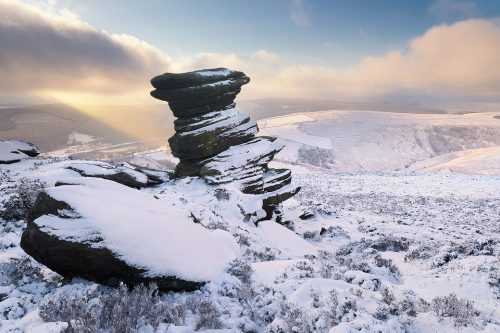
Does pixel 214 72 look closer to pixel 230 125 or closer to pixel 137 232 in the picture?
pixel 230 125

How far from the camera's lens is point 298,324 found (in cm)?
514

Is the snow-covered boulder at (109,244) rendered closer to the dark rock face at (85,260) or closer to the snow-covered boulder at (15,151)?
the dark rock face at (85,260)

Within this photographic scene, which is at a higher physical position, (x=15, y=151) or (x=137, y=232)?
(x=15, y=151)

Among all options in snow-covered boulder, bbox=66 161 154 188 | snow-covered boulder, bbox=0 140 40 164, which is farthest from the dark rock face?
snow-covered boulder, bbox=0 140 40 164

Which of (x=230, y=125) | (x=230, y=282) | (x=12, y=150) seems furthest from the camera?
(x=12, y=150)

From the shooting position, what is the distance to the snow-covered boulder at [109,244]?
5.96 meters

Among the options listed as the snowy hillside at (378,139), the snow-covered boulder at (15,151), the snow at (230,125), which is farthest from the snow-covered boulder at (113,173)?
the snowy hillside at (378,139)

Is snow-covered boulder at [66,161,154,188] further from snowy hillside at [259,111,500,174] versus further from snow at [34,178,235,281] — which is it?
snowy hillside at [259,111,500,174]

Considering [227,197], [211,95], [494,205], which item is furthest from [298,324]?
[494,205]

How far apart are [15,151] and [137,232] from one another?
86.5ft

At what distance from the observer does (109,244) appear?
598 cm

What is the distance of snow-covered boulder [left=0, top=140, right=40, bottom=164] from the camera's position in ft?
82.7

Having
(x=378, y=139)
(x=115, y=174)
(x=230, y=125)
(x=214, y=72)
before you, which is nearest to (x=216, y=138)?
(x=230, y=125)

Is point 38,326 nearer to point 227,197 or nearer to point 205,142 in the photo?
point 227,197
